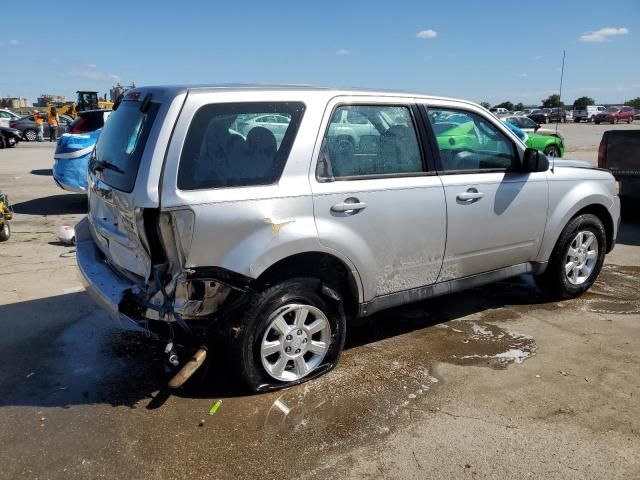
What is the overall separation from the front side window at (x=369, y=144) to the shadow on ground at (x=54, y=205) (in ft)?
24.2

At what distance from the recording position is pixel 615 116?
2093 inches

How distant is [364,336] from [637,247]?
16.4 ft

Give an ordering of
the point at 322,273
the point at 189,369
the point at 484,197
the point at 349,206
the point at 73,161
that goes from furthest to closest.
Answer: the point at 73,161 < the point at 484,197 < the point at 322,273 < the point at 349,206 < the point at 189,369

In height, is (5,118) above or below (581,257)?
above

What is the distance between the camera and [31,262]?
21.5 ft

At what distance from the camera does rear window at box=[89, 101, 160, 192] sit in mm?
3215

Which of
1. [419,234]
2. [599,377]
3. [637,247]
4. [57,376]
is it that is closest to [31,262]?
[57,376]

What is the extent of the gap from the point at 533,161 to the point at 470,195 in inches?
29.0

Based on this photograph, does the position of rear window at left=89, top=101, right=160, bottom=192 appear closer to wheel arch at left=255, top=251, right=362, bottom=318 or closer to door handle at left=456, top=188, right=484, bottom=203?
wheel arch at left=255, top=251, right=362, bottom=318

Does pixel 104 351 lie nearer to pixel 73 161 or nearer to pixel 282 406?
pixel 282 406

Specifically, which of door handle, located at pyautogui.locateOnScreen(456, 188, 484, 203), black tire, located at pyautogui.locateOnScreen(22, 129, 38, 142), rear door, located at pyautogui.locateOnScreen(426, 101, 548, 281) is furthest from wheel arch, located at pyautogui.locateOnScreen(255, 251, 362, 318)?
black tire, located at pyautogui.locateOnScreen(22, 129, 38, 142)

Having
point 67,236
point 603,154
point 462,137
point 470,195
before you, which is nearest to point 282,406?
point 470,195

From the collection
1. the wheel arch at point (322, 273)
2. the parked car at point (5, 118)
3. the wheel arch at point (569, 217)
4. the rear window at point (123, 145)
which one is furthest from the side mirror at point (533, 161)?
the parked car at point (5, 118)

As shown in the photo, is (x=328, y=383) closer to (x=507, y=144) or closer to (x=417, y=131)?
(x=417, y=131)
